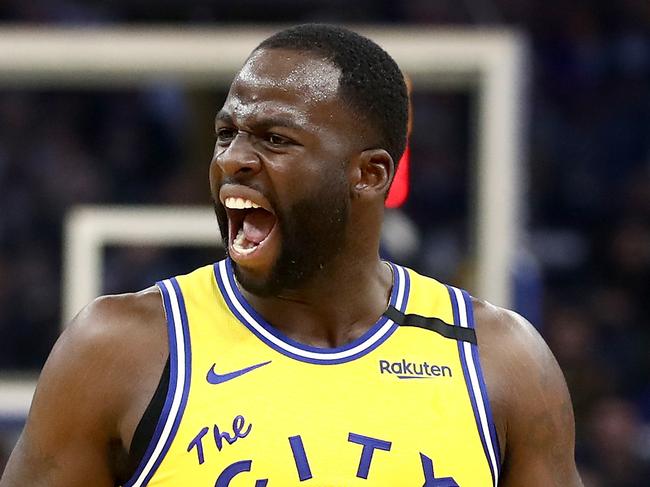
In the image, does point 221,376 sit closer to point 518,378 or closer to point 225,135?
point 225,135

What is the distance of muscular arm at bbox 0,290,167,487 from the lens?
2.84 meters

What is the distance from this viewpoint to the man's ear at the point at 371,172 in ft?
9.81

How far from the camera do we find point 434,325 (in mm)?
3135

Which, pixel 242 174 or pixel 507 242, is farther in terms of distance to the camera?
pixel 507 242

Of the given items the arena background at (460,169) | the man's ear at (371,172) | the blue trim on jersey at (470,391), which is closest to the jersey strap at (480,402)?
the blue trim on jersey at (470,391)

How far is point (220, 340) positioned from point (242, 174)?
359 mm

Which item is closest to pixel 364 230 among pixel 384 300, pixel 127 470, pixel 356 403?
pixel 384 300

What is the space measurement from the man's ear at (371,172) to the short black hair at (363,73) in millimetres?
32

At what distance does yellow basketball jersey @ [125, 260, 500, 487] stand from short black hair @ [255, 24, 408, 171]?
1.43 feet

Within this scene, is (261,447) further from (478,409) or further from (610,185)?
(610,185)

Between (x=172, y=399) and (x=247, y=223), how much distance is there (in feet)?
1.29

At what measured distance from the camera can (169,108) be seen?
318 inches

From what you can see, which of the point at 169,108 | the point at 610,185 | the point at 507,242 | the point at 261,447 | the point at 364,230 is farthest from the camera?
the point at 610,185

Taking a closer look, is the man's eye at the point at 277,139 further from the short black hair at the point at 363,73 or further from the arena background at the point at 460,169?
the arena background at the point at 460,169
